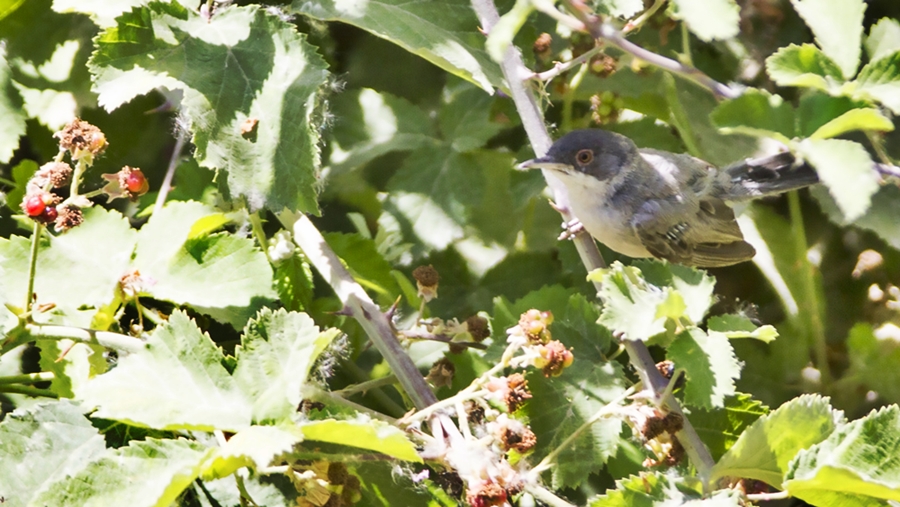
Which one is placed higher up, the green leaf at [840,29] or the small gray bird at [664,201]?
the green leaf at [840,29]

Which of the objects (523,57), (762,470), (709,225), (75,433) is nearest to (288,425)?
(75,433)

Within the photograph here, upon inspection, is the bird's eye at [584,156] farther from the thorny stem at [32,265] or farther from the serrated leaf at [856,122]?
the thorny stem at [32,265]

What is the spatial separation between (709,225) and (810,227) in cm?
44

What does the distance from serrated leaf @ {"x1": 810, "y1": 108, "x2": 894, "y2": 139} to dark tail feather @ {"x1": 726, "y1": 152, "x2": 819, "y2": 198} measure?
38.7 inches

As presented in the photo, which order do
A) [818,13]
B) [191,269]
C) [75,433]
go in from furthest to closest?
[191,269] → [75,433] → [818,13]

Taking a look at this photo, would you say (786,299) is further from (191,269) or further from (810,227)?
(191,269)

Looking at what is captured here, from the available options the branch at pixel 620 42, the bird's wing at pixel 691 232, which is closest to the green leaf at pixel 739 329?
the branch at pixel 620 42

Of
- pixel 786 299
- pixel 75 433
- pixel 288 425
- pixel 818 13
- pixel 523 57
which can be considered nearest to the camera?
pixel 288 425

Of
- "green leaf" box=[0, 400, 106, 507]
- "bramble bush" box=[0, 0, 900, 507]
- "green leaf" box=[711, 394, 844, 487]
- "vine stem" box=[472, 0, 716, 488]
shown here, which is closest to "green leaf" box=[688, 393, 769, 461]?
"bramble bush" box=[0, 0, 900, 507]

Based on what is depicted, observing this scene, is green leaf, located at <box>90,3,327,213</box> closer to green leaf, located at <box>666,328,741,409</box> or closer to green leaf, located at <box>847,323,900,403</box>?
green leaf, located at <box>666,328,741,409</box>

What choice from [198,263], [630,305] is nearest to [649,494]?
[630,305]

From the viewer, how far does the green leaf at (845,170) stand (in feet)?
3.95

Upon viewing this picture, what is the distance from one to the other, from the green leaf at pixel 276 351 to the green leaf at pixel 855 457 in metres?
0.86

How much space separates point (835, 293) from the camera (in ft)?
9.06
